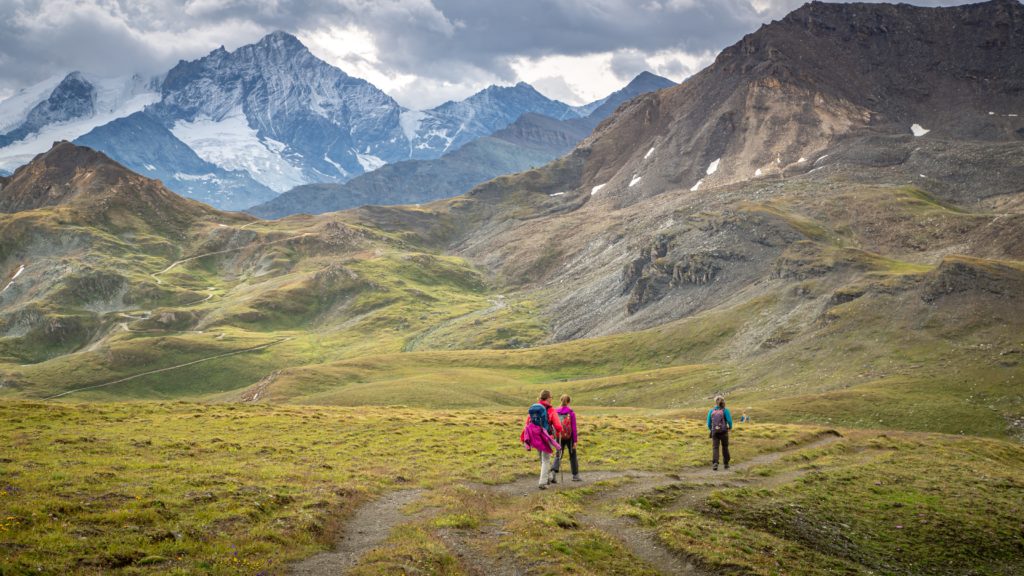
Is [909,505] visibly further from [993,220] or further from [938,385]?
[993,220]

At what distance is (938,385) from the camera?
81.6 m

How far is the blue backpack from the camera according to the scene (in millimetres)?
31906

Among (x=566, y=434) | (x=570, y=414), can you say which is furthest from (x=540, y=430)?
(x=566, y=434)

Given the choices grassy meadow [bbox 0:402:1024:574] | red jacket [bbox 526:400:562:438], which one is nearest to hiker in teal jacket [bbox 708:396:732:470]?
grassy meadow [bbox 0:402:1024:574]

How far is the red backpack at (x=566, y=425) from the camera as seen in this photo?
33.7 meters

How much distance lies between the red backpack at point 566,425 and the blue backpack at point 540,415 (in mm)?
1513

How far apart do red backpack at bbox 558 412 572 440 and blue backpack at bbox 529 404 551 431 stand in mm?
1513

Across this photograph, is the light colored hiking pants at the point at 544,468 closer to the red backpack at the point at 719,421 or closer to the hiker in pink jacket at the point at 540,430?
the hiker in pink jacket at the point at 540,430

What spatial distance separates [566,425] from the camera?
33.8m

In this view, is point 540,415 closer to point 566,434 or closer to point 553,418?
point 553,418

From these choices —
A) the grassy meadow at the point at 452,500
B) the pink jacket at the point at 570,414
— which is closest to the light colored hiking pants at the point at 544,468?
the grassy meadow at the point at 452,500

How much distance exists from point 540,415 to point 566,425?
239 centimetres

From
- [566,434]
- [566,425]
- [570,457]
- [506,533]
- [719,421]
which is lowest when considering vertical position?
[506,533]

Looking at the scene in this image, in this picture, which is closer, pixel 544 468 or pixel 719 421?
pixel 544 468
